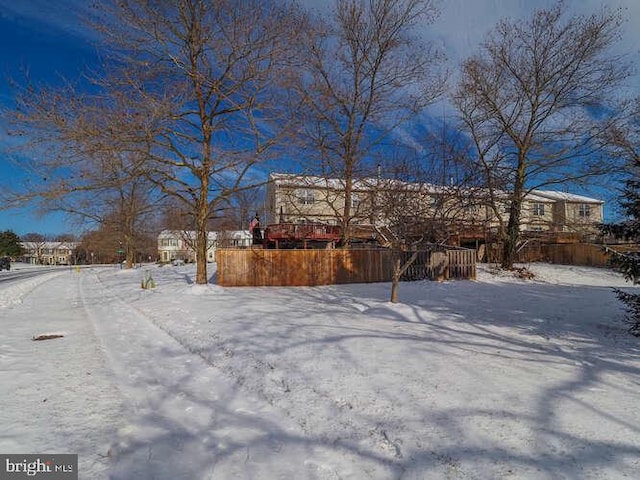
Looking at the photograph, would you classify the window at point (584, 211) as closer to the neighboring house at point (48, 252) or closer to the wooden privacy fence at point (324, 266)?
the wooden privacy fence at point (324, 266)

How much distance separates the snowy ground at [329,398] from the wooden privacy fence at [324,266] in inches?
306

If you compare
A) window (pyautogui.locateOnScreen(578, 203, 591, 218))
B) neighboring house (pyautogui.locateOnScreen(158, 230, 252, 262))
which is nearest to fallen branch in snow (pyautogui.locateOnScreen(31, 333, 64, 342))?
window (pyautogui.locateOnScreen(578, 203, 591, 218))

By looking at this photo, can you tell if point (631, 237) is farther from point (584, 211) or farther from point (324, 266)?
point (584, 211)

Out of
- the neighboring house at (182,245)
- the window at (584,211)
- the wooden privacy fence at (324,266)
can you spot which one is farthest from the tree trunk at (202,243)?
the neighboring house at (182,245)

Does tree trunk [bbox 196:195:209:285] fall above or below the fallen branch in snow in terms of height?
above

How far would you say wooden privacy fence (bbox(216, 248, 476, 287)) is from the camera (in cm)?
1606

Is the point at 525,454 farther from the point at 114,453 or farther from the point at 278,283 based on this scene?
the point at 278,283

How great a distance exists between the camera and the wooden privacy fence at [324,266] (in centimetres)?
1606

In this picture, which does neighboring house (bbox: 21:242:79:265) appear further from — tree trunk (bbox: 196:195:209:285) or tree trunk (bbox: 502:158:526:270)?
tree trunk (bbox: 502:158:526:270)

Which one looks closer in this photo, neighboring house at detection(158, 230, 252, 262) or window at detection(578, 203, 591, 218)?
window at detection(578, 203, 591, 218)

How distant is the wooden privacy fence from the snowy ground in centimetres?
778

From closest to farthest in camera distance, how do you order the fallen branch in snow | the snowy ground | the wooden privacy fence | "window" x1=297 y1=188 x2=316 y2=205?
the snowy ground < the fallen branch in snow < the wooden privacy fence < "window" x1=297 y1=188 x2=316 y2=205

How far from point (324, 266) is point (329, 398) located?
13208mm

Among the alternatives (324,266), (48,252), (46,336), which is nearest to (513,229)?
(324,266)
